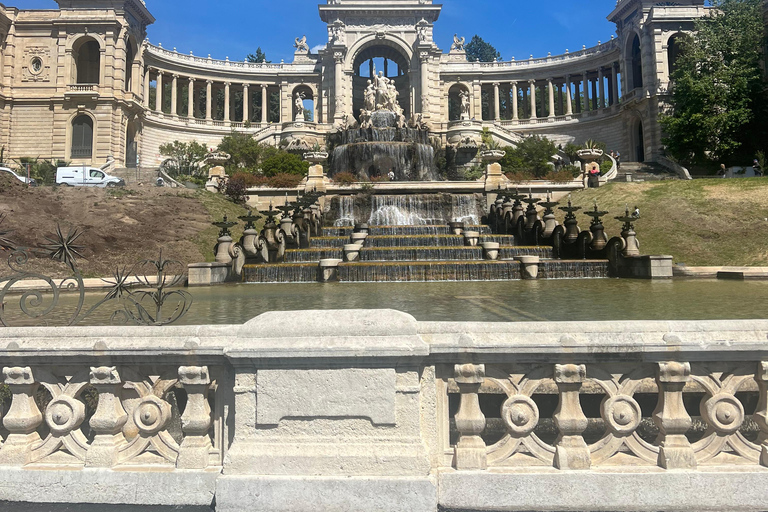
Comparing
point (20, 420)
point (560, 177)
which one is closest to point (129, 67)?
point (560, 177)

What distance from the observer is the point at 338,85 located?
65750 mm

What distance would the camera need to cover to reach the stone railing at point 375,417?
2990 millimetres

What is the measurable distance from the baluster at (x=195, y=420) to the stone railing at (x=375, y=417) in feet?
0.04

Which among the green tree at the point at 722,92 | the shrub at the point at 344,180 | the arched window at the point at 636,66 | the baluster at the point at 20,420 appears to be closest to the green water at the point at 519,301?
the baluster at the point at 20,420

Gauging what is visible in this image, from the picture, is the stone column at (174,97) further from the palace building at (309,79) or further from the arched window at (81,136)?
the arched window at (81,136)

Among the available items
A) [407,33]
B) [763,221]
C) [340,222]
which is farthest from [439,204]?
[407,33]

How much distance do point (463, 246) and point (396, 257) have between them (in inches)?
120

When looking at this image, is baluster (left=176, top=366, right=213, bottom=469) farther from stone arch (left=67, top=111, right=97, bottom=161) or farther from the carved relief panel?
the carved relief panel

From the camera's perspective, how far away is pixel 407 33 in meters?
67.9

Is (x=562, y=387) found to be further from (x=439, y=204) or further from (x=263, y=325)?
(x=439, y=204)

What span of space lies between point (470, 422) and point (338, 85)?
67398 millimetres

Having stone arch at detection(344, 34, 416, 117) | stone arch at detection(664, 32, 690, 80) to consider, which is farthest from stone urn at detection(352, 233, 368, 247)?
stone arch at detection(664, 32, 690, 80)

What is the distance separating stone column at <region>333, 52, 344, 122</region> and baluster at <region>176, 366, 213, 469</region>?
64739 mm

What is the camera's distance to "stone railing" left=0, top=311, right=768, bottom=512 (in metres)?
2.99
